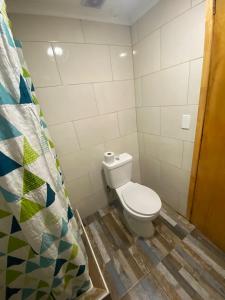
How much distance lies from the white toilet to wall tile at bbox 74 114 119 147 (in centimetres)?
27

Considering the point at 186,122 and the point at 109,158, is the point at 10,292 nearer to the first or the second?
the point at 109,158

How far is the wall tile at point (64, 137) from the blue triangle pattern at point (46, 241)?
0.84 m

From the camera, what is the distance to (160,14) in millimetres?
1114

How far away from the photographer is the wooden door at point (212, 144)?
854 mm

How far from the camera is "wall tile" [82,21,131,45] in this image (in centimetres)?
122

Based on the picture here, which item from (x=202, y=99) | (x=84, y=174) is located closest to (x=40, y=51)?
(x=84, y=174)

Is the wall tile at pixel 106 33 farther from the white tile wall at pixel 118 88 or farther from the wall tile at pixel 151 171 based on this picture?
the wall tile at pixel 151 171

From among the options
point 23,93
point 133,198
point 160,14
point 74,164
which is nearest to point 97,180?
point 74,164

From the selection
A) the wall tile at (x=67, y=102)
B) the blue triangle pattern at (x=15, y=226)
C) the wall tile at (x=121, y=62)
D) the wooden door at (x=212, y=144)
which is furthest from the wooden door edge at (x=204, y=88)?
the blue triangle pattern at (x=15, y=226)

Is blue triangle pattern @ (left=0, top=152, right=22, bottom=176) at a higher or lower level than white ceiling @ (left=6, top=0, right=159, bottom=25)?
lower

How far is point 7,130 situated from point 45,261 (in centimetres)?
64

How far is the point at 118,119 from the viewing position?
1.59 metres

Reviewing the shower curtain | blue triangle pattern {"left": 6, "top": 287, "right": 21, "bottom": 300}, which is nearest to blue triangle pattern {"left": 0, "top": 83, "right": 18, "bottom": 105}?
the shower curtain

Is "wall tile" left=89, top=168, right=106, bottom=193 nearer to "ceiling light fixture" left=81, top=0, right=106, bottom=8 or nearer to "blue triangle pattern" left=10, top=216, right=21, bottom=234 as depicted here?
"blue triangle pattern" left=10, top=216, right=21, bottom=234
